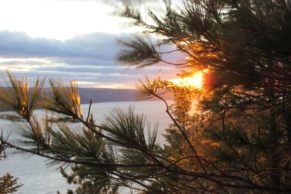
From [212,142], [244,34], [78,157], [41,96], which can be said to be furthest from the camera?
[212,142]

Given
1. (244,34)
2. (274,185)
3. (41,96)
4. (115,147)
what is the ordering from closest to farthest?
(41,96)
(244,34)
(115,147)
(274,185)

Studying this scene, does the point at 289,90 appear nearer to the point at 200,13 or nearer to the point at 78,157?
the point at 200,13

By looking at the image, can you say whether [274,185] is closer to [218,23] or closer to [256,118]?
[256,118]

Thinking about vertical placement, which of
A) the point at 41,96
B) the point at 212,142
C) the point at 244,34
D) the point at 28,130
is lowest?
the point at 212,142

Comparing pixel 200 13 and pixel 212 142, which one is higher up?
pixel 200 13

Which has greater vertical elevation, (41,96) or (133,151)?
(41,96)

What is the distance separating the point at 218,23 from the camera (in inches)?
158

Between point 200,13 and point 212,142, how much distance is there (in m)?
1.43

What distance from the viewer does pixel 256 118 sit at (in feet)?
17.0

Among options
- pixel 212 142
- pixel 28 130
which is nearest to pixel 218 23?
pixel 212 142

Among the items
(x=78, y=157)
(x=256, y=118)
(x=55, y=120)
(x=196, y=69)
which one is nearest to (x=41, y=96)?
(x=55, y=120)

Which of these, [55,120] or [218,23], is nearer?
[55,120]

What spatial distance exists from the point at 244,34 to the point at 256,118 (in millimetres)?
1957

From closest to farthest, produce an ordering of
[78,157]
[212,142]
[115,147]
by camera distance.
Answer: [78,157] < [115,147] < [212,142]
